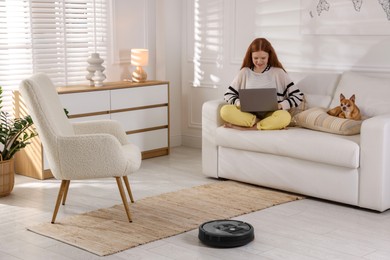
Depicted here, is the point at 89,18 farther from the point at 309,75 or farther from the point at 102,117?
the point at 309,75

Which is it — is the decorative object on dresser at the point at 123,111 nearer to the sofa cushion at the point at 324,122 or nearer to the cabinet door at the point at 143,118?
the cabinet door at the point at 143,118

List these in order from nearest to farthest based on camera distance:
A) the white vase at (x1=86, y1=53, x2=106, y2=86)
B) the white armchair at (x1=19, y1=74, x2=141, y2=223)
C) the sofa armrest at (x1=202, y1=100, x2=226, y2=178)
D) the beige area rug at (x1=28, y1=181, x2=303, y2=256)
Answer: the beige area rug at (x1=28, y1=181, x2=303, y2=256), the white armchair at (x1=19, y1=74, x2=141, y2=223), the sofa armrest at (x1=202, y1=100, x2=226, y2=178), the white vase at (x1=86, y1=53, x2=106, y2=86)

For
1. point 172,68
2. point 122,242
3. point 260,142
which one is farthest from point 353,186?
point 172,68

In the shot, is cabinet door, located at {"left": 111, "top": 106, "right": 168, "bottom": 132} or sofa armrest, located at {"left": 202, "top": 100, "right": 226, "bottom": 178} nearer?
sofa armrest, located at {"left": 202, "top": 100, "right": 226, "bottom": 178}

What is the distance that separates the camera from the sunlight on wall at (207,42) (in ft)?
21.0

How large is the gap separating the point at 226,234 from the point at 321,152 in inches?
45.4

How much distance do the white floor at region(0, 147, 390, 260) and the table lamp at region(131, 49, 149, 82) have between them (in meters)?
1.17

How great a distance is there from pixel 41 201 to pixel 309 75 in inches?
89.9

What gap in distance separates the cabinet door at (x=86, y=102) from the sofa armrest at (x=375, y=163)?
2.35m

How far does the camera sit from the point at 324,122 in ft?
15.7

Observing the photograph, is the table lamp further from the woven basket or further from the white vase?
the woven basket

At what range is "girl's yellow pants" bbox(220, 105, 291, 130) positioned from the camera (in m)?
4.98

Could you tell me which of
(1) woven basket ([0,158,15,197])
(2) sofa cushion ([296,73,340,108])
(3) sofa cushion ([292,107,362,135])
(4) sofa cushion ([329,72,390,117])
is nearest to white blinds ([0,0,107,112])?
(1) woven basket ([0,158,15,197])

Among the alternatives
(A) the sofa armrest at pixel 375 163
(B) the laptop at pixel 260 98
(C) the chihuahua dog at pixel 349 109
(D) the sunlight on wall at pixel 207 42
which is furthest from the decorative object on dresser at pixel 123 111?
(A) the sofa armrest at pixel 375 163
